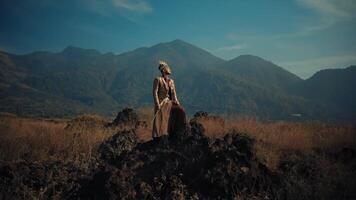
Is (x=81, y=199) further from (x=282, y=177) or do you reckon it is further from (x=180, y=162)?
(x=282, y=177)

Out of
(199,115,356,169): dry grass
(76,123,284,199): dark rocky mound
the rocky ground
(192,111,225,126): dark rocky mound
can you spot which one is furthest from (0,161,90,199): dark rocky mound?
(192,111,225,126): dark rocky mound

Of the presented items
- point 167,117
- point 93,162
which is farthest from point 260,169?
point 93,162

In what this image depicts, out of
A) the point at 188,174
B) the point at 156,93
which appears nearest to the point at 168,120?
the point at 156,93

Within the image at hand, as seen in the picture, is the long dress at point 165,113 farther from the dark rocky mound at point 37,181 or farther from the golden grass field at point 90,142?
the dark rocky mound at point 37,181

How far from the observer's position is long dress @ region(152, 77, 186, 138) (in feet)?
31.1

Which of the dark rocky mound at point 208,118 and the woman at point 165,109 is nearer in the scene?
the woman at point 165,109

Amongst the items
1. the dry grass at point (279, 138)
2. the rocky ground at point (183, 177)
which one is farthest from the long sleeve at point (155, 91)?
the dry grass at point (279, 138)

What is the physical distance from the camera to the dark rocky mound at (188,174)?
6.73 meters

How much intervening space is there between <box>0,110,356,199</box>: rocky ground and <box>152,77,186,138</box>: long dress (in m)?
0.90

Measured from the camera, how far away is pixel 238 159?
24.4 ft

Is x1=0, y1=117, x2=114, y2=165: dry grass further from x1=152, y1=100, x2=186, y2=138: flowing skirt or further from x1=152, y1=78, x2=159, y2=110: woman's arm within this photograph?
x1=152, y1=78, x2=159, y2=110: woman's arm

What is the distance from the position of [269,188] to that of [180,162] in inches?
73.2

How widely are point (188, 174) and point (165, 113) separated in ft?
8.02

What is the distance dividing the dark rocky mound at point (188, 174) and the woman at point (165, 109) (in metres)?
0.95
